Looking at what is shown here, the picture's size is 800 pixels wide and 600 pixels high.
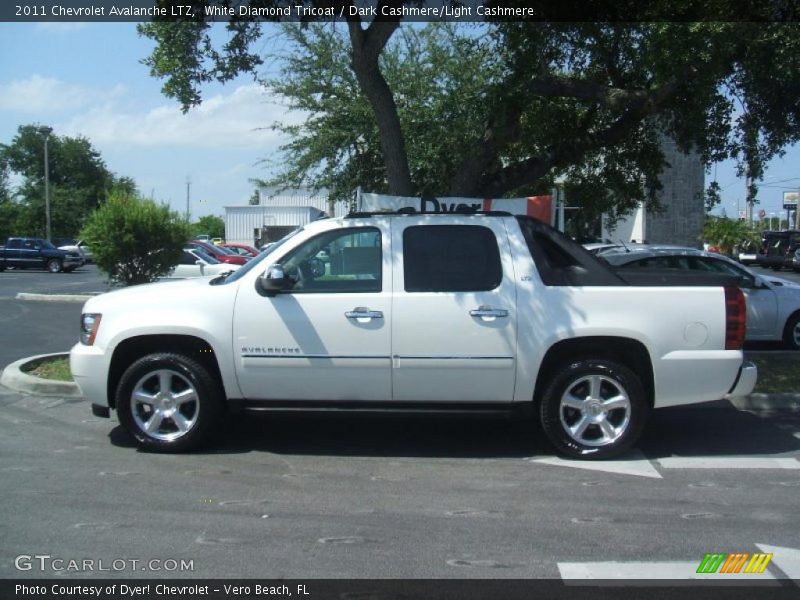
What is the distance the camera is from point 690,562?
15.0 ft

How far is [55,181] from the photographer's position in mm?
75312

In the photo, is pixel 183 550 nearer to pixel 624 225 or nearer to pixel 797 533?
pixel 797 533

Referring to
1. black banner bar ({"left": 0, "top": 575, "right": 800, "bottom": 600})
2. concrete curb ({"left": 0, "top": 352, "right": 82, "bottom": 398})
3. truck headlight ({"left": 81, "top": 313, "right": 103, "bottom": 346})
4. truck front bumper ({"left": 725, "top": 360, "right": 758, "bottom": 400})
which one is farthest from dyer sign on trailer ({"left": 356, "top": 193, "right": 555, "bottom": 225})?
black banner bar ({"left": 0, "top": 575, "right": 800, "bottom": 600})

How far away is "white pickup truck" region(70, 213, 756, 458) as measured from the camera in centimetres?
631

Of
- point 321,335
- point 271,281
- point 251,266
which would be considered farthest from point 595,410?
point 251,266

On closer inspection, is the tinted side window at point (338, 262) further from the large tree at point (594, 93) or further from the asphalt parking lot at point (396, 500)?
the large tree at point (594, 93)

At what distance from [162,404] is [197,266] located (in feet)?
47.7

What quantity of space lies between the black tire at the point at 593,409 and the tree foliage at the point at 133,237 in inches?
352

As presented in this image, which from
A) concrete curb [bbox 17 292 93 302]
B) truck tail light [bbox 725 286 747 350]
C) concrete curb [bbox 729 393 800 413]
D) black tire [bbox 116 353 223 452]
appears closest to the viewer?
truck tail light [bbox 725 286 747 350]

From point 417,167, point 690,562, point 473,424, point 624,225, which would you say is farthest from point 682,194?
point 690,562

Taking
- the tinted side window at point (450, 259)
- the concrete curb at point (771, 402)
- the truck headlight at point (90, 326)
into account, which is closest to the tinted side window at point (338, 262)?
the tinted side window at point (450, 259)

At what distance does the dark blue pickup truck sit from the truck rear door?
115ft

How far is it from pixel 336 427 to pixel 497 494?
2.27m

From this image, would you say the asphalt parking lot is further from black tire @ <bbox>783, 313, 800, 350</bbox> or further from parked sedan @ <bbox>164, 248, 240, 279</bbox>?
parked sedan @ <bbox>164, 248, 240, 279</bbox>
